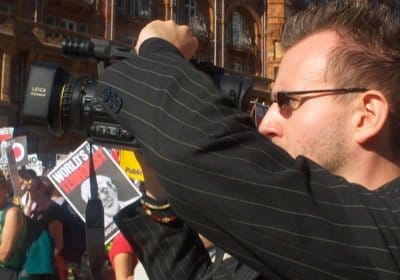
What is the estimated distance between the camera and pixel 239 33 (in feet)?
99.9

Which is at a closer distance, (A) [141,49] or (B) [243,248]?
(B) [243,248]

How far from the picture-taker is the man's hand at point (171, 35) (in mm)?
1357

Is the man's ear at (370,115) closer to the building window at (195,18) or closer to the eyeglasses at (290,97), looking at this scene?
the eyeglasses at (290,97)

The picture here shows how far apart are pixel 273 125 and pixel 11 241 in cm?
442

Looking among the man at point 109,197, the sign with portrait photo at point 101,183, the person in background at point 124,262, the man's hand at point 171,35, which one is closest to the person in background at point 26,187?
the sign with portrait photo at point 101,183

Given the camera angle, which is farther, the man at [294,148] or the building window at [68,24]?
the building window at [68,24]

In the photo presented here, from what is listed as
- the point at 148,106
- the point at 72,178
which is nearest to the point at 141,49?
the point at 148,106

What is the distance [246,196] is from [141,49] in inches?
14.8

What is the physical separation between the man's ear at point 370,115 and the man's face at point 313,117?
0.02 metres

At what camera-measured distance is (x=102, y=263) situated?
1.78 metres

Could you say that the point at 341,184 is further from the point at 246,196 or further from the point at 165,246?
the point at 165,246

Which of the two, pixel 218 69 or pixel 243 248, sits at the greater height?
pixel 218 69

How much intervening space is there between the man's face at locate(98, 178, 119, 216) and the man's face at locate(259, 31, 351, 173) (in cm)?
518

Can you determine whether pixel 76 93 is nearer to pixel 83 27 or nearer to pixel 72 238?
pixel 72 238
